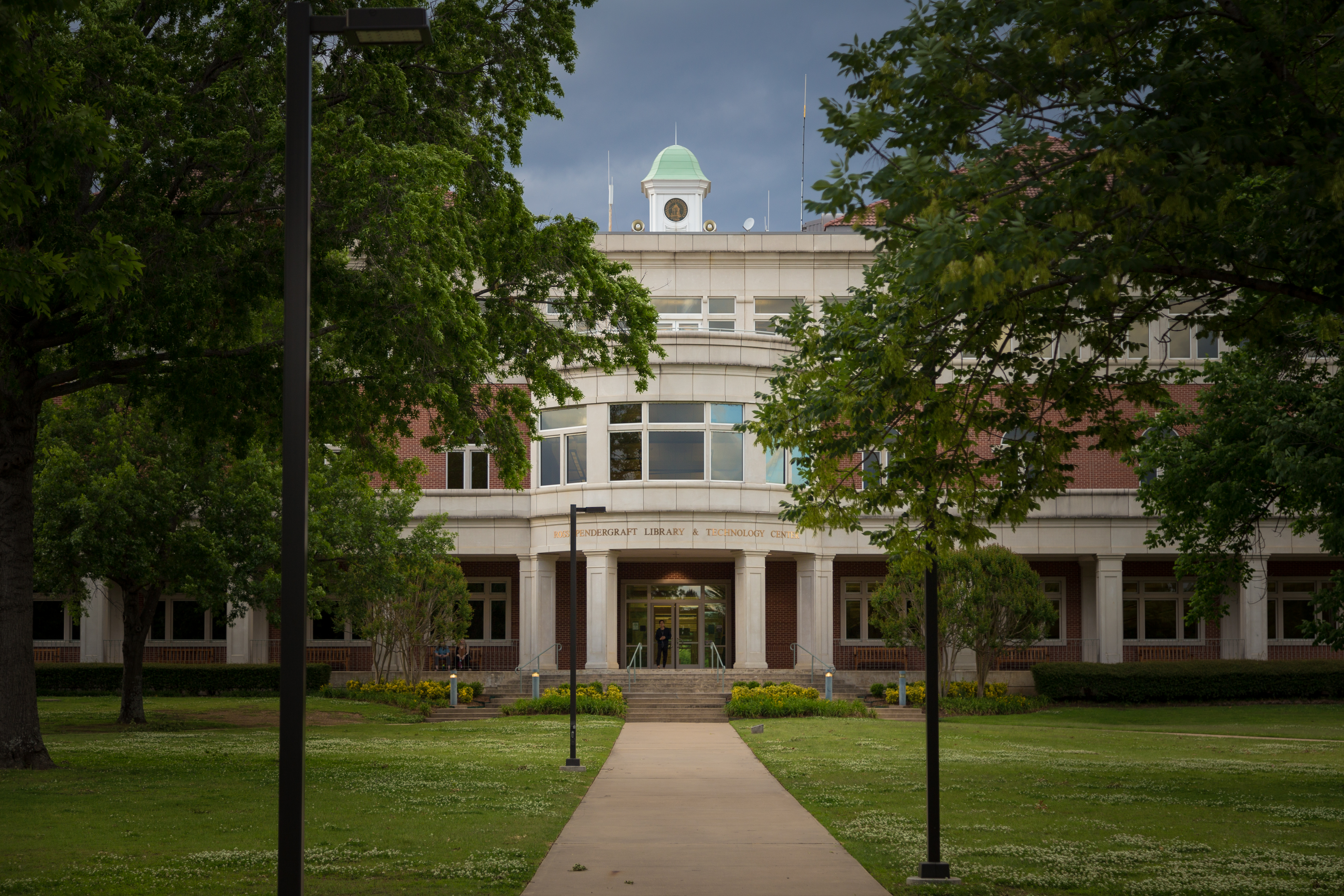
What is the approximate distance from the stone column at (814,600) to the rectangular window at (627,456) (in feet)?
18.9

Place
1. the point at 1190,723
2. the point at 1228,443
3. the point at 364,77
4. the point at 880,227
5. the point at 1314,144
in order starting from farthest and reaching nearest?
the point at 1190,723, the point at 1228,443, the point at 364,77, the point at 880,227, the point at 1314,144

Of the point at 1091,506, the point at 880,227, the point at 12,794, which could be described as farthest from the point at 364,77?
the point at 1091,506

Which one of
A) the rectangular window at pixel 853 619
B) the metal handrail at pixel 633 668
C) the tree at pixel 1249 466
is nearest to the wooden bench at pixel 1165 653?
the rectangular window at pixel 853 619

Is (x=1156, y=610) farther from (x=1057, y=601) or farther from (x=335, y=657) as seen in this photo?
(x=335, y=657)

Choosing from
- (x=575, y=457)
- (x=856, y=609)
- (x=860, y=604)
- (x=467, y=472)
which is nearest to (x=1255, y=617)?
(x=860, y=604)

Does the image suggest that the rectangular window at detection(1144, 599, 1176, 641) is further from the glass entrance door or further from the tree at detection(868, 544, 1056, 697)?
the glass entrance door

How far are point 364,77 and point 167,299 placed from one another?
394 cm

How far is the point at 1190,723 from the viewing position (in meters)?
31.4

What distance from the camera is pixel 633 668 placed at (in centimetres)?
3709

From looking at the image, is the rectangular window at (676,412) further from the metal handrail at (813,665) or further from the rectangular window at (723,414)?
the metal handrail at (813,665)

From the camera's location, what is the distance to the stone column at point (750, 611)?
3591cm

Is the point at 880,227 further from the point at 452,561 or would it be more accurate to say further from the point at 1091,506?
the point at 1091,506

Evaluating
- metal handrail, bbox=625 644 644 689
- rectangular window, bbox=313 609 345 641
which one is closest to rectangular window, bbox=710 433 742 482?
metal handrail, bbox=625 644 644 689

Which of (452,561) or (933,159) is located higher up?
(933,159)
